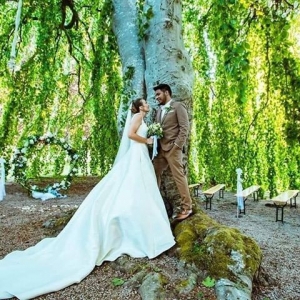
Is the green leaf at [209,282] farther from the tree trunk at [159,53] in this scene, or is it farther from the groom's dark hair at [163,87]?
the groom's dark hair at [163,87]

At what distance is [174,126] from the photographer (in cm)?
380

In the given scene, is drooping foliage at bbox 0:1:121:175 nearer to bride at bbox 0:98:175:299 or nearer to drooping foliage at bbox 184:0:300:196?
drooping foliage at bbox 184:0:300:196

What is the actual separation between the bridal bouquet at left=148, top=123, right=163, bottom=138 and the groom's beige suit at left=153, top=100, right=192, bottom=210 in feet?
0.21

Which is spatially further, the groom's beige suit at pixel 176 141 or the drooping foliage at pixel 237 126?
the drooping foliage at pixel 237 126

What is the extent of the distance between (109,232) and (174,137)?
43.0 inches

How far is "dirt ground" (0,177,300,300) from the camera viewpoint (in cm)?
283

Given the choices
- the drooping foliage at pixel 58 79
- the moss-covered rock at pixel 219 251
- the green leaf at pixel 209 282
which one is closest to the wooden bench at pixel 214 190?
the drooping foliage at pixel 58 79

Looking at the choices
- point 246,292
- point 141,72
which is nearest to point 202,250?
point 246,292

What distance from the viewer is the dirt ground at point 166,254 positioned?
2.83m

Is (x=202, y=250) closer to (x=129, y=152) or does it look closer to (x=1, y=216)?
(x=129, y=152)

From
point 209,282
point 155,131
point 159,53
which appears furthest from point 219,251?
point 159,53

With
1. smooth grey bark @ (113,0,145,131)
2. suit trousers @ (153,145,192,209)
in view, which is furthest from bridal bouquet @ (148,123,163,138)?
smooth grey bark @ (113,0,145,131)

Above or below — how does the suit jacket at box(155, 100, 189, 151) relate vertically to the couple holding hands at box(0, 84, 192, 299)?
above

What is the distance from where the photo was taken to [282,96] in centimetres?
523
